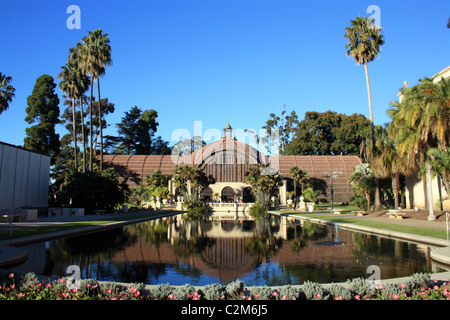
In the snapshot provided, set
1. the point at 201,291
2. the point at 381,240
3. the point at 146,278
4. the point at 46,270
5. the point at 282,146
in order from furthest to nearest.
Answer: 1. the point at 282,146
2. the point at 381,240
3. the point at 46,270
4. the point at 146,278
5. the point at 201,291

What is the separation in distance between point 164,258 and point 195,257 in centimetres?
110

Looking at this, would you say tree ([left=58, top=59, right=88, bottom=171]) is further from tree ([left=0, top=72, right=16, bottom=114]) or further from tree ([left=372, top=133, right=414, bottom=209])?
tree ([left=372, top=133, right=414, bottom=209])

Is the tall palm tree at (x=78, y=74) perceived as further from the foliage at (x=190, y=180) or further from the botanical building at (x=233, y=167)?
the botanical building at (x=233, y=167)

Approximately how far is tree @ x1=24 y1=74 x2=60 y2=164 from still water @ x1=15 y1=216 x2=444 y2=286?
141 ft

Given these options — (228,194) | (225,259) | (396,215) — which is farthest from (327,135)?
(225,259)

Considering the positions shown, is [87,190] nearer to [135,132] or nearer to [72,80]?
[72,80]

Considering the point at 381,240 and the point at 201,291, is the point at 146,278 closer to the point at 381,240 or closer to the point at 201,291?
the point at 201,291

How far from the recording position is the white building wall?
1198 inches

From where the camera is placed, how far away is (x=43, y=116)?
189ft

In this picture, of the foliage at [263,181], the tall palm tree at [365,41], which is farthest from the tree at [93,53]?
the tall palm tree at [365,41]

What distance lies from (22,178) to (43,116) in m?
27.9

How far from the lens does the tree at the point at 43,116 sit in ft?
178
